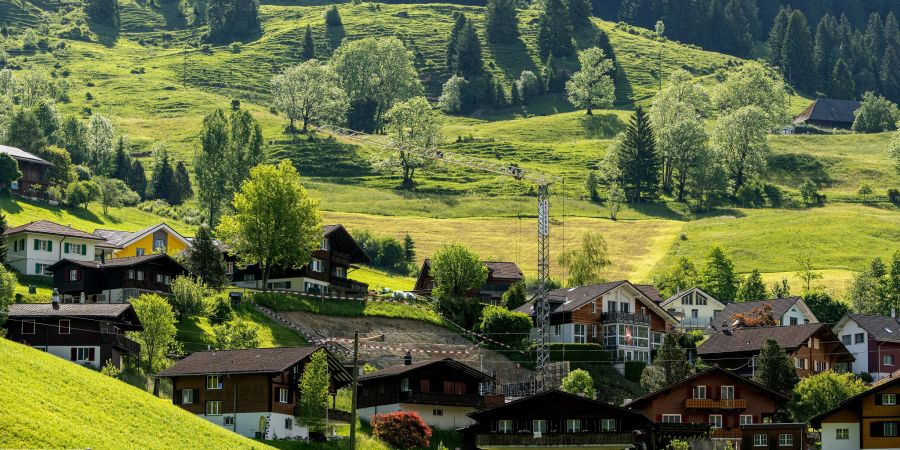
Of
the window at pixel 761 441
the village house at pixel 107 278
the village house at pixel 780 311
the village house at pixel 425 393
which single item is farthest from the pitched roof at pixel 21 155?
the window at pixel 761 441

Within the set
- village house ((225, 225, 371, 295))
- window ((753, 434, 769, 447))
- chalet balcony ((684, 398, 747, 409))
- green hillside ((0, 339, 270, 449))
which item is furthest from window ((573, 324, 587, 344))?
green hillside ((0, 339, 270, 449))

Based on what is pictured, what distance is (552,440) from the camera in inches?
3627

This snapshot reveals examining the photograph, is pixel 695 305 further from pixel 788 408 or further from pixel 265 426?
pixel 265 426

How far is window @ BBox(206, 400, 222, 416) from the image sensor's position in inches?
3501

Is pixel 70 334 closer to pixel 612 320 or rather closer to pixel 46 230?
pixel 46 230

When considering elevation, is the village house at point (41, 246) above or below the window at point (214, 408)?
above

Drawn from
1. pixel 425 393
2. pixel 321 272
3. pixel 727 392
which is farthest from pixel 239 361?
pixel 321 272

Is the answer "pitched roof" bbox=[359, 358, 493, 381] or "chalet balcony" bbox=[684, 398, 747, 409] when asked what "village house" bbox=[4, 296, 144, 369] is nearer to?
"pitched roof" bbox=[359, 358, 493, 381]

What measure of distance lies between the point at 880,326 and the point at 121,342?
7188 cm

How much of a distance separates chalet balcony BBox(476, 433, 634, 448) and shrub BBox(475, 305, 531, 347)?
28.7 metres

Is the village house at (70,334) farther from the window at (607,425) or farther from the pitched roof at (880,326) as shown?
the pitched roof at (880,326)

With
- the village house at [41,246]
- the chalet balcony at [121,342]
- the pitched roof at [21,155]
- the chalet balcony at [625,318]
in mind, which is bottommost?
the chalet balcony at [121,342]

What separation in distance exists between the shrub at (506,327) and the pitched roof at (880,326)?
32.3 metres

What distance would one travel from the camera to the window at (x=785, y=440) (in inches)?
3774
